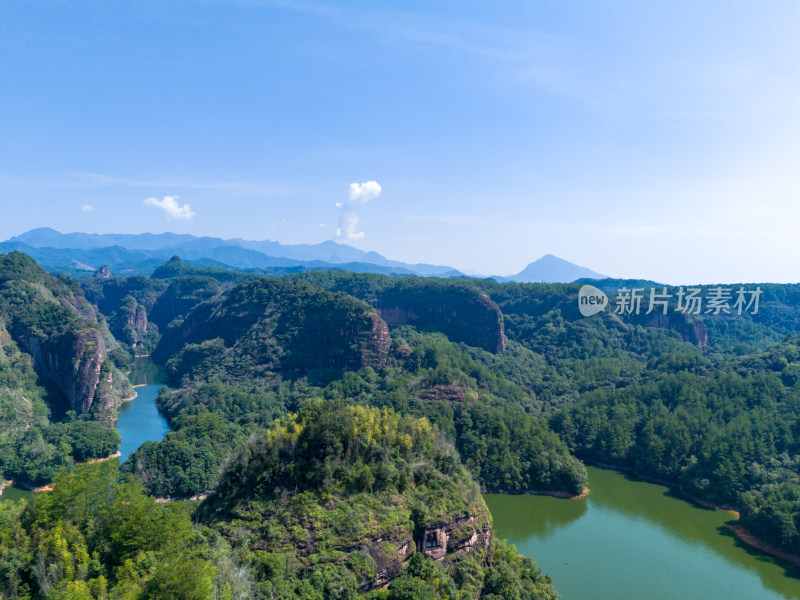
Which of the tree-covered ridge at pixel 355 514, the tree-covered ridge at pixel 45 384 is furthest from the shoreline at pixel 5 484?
the tree-covered ridge at pixel 355 514

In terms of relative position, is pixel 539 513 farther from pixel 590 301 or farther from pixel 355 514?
pixel 590 301

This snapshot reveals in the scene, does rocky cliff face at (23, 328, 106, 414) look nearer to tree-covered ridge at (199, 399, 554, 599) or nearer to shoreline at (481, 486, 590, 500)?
tree-covered ridge at (199, 399, 554, 599)

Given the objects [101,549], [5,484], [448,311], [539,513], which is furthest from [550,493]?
[448,311]

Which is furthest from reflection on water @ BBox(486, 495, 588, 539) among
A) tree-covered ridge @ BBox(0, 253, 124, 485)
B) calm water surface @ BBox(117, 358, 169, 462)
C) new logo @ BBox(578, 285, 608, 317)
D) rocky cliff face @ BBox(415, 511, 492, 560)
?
new logo @ BBox(578, 285, 608, 317)

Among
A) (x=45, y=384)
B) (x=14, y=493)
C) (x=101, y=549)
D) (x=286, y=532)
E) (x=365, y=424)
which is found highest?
(x=365, y=424)

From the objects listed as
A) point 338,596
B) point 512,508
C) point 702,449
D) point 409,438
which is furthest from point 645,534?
point 338,596

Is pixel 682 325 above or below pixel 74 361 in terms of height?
above

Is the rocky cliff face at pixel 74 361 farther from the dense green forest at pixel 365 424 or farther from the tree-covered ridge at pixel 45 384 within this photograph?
the dense green forest at pixel 365 424

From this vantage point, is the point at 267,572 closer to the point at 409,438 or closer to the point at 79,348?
the point at 409,438
